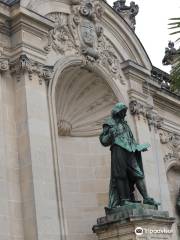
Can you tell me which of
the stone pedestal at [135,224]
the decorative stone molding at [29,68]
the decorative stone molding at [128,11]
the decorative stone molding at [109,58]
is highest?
the decorative stone molding at [128,11]

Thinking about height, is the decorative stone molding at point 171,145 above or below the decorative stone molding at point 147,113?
below

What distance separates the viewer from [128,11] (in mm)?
15062

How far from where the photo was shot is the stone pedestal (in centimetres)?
956

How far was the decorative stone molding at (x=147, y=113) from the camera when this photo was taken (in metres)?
13.7

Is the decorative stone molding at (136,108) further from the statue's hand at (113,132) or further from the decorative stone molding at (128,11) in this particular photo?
the statue's hand at (113,132)

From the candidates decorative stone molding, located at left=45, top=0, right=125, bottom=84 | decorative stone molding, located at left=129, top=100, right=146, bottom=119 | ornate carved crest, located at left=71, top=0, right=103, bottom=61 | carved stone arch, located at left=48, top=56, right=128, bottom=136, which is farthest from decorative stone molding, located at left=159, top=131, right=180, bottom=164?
ornate carved crest, located at left=71, top=0, right=103, bottom=61

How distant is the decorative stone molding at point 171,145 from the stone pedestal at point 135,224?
5344 mm

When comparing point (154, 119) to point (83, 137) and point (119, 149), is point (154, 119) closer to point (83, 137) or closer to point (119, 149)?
point (83, 137)

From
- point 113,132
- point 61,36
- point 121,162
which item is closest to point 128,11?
point 61,36

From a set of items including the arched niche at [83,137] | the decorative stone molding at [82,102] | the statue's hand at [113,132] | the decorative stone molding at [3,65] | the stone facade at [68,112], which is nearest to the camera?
the statue's hand at [113,132]

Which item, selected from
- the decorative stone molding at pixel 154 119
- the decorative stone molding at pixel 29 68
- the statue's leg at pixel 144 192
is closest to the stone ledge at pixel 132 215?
the statue's leg at pixel 144 192

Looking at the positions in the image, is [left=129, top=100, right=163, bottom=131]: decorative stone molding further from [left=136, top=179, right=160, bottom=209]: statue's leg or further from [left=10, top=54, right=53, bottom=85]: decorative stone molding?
[left=136, top=179, right=160, bottom=209]: statue's leg

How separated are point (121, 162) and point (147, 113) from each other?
4164 millimetres

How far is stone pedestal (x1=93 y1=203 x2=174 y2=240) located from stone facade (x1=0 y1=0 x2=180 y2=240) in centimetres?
99
